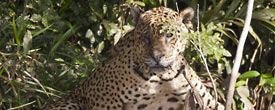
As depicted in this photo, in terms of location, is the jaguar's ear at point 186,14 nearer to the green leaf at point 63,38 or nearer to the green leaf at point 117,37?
the green leaf at point 117,37

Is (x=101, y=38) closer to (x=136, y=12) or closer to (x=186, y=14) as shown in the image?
(x=136, y=12)

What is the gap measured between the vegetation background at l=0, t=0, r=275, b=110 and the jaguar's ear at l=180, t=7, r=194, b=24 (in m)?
1.19

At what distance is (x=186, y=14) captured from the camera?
4629 mm

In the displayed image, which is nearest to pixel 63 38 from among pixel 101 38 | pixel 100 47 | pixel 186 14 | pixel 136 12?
pixel 100 47

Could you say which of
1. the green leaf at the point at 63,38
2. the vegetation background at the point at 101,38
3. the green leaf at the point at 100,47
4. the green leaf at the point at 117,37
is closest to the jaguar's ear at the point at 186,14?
the vegetation background at the point at 101,38

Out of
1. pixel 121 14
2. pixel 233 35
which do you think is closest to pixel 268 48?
pixel 233 35

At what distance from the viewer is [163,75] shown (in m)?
4.77

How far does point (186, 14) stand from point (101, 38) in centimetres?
234

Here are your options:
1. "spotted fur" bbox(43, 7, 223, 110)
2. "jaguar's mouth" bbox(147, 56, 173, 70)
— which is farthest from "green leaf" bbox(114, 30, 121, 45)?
"jaguar's mouth" bbox(147, 56, 173, 70)

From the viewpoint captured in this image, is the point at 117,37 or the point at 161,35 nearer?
the point at 161,35

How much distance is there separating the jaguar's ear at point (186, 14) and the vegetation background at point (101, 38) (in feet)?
3.89

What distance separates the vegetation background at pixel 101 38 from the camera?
5992 mm

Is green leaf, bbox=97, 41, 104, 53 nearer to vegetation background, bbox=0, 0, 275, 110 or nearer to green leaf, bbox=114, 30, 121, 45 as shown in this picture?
vegetation background, bbox=0, 0, 275, 110

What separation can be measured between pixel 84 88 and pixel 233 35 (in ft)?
Answer: 7.49
